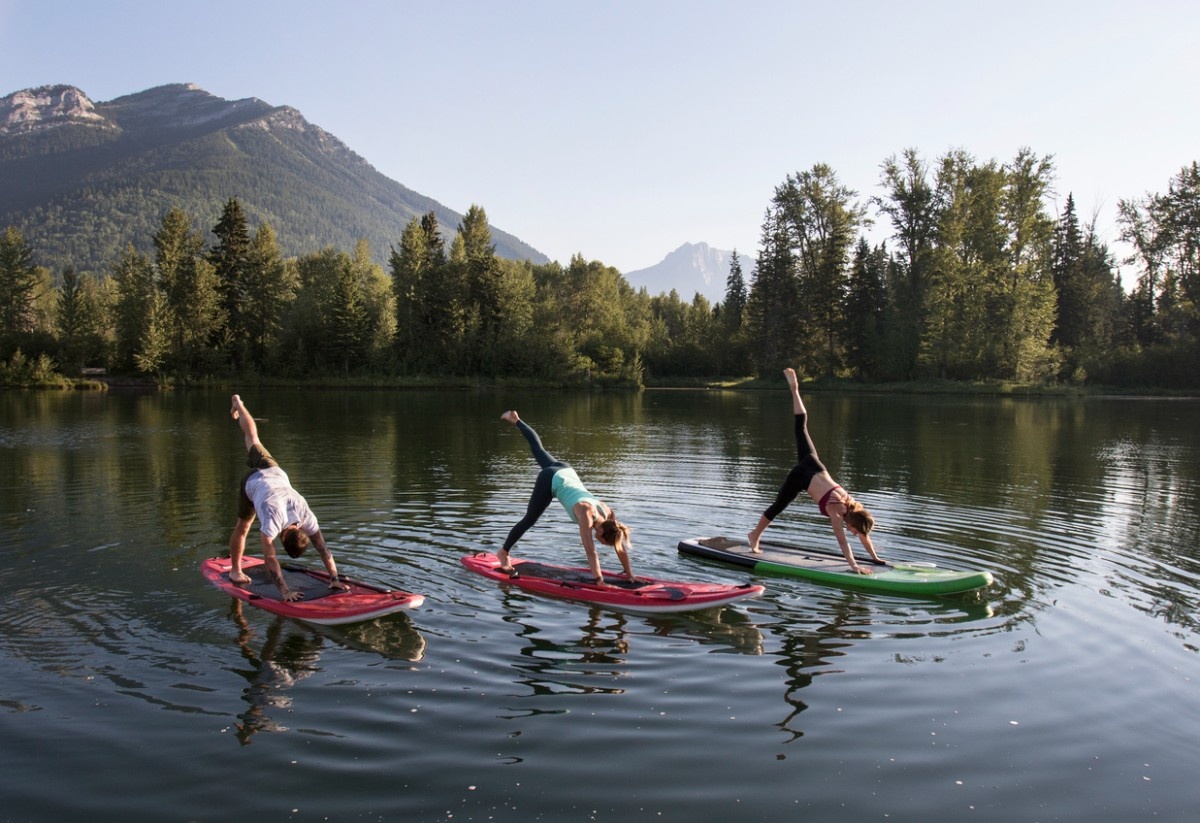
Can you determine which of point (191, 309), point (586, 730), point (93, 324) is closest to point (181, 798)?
point (586, 730)

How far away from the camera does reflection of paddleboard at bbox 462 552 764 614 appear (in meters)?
10.7

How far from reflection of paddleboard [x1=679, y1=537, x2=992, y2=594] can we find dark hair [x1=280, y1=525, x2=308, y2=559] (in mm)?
6569

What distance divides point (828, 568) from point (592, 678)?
5.22m

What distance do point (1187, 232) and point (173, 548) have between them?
89332 mm

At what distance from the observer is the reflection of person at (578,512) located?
35.8ft

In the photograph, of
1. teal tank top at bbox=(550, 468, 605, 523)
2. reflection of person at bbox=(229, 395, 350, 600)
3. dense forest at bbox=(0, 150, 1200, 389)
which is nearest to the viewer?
reflection of person at bbox=(229, 395, 350, 600)

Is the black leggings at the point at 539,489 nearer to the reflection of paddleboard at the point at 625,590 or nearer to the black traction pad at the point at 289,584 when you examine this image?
the reflection of paddleboard at the point at 625,590

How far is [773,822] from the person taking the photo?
6.00m

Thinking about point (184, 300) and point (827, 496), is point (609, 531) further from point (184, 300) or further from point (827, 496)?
point (184, 300)

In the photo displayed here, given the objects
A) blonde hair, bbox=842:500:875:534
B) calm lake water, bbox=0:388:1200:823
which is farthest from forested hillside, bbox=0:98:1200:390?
blonde hair, bbox=842:500:875:534

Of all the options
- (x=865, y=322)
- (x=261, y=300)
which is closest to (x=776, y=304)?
(x=865, y=322)

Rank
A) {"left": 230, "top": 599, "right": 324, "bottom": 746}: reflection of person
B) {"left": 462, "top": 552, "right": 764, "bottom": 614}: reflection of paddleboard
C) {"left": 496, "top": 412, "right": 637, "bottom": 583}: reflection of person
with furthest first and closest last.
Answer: {"left": 496, "top": 412, "right": 637, "bottom": 583}: reflection of person, {"left": 462, "top": 552, "right": 764, "bottom": 614}: reflection of paddleboard, {"left": 230, "top": 599, "right": 324, "bottom": 746}: reflection of person

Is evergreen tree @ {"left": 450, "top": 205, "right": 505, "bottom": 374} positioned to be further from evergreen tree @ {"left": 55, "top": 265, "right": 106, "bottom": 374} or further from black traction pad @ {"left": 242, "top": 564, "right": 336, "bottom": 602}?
black traction pad @ {"left": 242, "top": 564, "right": 336, "bottom": 602}

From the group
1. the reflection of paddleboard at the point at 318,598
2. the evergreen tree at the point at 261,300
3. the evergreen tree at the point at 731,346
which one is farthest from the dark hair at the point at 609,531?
the evergreen tree at the point at 731,346
